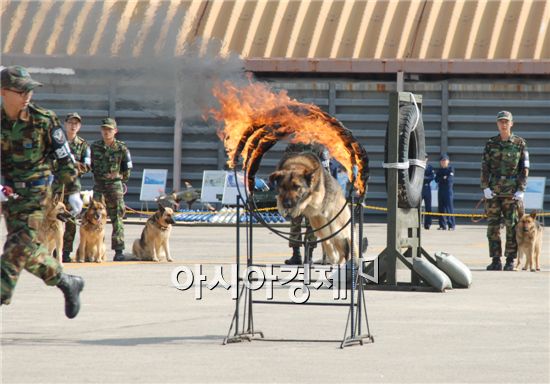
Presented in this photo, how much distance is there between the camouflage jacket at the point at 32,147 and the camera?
9.90 metres

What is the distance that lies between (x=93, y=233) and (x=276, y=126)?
26.7 ft

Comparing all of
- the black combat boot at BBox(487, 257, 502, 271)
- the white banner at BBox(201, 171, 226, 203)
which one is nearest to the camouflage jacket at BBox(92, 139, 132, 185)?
the black combat boot at BBox(487, 257, 502, 271)

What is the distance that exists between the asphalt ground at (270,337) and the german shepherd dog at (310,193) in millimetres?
1124

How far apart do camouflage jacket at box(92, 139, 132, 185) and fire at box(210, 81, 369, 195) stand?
773cm

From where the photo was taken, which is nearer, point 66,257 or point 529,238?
point 529,238

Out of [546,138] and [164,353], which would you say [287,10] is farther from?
[164,353]

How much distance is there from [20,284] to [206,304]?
10.2ft

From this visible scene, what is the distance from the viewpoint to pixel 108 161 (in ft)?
62.5

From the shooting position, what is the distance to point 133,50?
26562mm

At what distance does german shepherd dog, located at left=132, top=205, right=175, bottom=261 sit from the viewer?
19.3m

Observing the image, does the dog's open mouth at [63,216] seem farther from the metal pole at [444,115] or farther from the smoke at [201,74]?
the metal pole at [444,115]

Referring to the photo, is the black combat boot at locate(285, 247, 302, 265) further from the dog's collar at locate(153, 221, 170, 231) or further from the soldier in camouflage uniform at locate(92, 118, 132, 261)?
the soldier in camouflage uniform at locate(92, 118, 132, 261)

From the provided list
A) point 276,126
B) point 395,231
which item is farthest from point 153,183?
point 276,126

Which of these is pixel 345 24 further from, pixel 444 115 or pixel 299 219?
pixel 299 219
